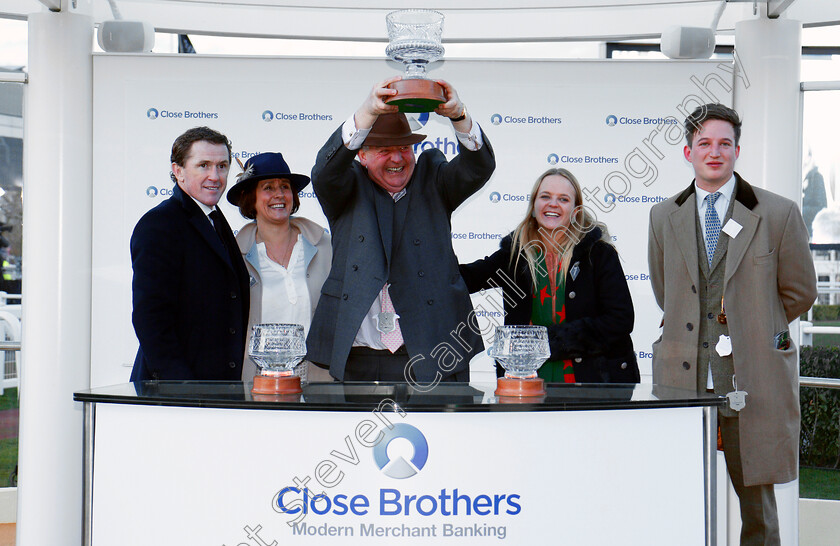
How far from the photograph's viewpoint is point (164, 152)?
13.4ft

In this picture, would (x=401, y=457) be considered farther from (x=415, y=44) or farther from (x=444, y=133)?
(x=444, y=133)

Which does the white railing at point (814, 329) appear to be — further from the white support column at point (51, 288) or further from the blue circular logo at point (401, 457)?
the white support column at point (51, 288)

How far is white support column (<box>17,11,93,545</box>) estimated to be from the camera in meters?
A: 3.89

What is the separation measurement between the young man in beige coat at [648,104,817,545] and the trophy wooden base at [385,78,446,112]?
113 centimetres

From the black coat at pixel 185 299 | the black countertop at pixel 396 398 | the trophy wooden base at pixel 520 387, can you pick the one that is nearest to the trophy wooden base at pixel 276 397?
the black countertop at pixel 396 398

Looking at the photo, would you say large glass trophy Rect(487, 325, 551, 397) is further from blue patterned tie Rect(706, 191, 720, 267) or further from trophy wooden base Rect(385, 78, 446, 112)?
blue patterned tie Rect(706, 191, 720, 267)

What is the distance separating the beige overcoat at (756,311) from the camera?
9.61ft

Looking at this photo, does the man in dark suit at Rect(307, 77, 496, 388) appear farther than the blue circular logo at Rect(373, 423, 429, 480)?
Yes

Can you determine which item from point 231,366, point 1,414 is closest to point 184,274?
point 231,366

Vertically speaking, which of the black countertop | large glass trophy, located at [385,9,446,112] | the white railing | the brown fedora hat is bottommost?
the black countertop

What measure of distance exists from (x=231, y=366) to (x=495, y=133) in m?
1.79

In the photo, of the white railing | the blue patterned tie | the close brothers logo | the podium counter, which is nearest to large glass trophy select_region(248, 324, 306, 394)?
the podium counter

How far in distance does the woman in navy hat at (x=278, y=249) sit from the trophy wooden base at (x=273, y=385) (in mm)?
1067

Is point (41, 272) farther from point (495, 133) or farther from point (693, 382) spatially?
point (693, 382)
